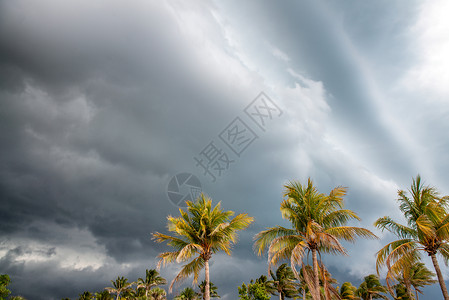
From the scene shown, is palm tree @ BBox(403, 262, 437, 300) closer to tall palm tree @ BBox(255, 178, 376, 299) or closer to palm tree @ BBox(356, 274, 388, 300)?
palm tree @ BBox(356, 274, 388, 300)

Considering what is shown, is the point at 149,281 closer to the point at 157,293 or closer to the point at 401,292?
the point at 157,293

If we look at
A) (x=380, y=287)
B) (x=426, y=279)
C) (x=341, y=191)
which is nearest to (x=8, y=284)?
(x=341, y=191)

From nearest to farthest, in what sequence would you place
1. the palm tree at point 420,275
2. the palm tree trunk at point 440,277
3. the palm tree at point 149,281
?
the palm tree trunk at point 440,277, the palm tree at point 420,275, the palm tree at point 149,281

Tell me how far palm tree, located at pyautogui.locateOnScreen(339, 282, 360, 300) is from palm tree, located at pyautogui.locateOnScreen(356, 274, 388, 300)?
1924mm

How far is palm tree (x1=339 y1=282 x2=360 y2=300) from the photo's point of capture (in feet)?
156

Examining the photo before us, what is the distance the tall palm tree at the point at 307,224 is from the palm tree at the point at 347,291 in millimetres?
38234

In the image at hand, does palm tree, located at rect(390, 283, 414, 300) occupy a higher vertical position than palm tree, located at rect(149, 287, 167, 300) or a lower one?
lower

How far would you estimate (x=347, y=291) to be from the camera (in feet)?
161

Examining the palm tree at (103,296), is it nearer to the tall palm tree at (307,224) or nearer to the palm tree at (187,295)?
the palm tree at (187,295)

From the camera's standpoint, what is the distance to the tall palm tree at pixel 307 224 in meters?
17.0

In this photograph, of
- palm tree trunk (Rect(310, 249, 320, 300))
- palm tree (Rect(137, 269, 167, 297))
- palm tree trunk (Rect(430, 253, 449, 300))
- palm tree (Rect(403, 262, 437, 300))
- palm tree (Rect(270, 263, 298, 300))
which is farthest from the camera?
palm tree (Rect(137, 269, 167, 297))

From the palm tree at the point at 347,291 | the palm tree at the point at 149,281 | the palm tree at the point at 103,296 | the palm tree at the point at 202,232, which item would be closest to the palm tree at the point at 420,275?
the palm tree at the point at 347,291

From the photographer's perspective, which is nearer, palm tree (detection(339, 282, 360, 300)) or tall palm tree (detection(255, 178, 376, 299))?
tall palm tree (detection(255, 178, 376, 299))

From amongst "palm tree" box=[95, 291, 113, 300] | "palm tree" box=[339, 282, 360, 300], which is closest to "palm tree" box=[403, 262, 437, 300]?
"palm tree" box=[339, 282, 360, 300]
